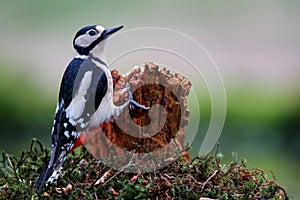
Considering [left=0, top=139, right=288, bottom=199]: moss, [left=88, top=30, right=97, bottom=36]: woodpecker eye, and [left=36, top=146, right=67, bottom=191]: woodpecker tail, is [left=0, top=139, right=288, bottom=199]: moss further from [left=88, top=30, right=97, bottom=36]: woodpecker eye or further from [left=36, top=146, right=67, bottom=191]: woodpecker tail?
[left=88, top=30, right=97, bottom=36]: woodpecker eye

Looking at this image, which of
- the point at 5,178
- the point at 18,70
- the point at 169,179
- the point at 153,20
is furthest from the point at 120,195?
the point at 153,20

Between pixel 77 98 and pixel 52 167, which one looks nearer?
pixel 52 167

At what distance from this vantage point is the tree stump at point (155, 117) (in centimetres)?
296

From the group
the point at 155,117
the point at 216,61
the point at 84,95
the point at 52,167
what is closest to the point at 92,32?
the point at 84,95

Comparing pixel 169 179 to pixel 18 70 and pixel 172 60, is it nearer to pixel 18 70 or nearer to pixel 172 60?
pixel 172 60

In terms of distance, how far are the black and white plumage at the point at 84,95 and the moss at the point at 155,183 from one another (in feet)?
0.87

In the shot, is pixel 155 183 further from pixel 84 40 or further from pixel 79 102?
pixel 84 40

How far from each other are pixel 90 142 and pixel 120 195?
0.59 m

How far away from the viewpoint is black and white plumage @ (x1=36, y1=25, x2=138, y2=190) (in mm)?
3242

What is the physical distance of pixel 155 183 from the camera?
270 cm

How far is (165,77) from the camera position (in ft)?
9.71

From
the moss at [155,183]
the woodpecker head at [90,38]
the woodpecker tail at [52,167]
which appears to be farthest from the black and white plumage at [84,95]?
the moss at [155,183]

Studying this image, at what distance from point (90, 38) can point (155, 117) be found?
0.65 metres

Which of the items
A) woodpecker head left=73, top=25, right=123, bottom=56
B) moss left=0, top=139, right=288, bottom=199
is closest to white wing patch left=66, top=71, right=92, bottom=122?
woodpecker head left=73, top=25, right=123, bottom=56
